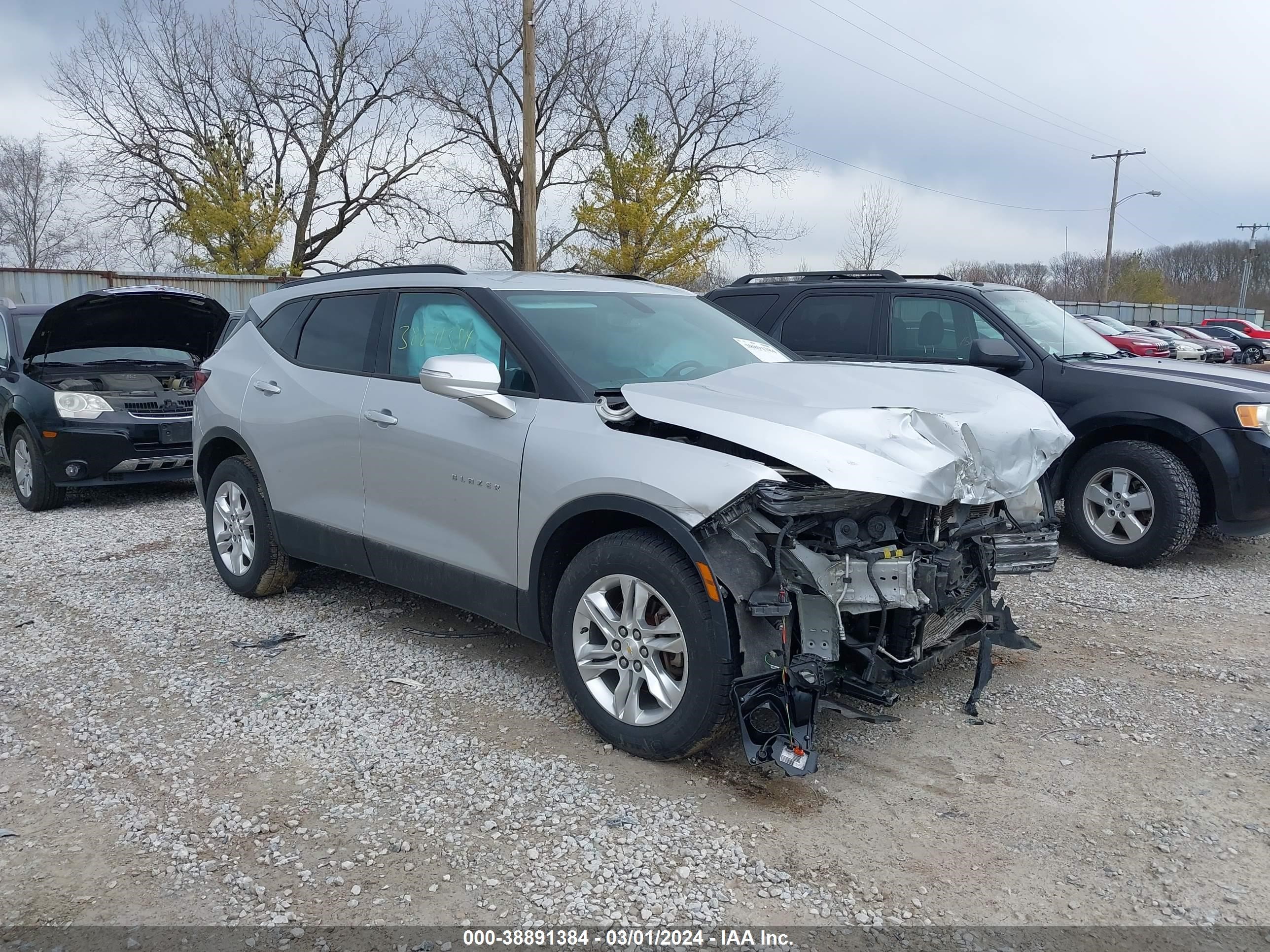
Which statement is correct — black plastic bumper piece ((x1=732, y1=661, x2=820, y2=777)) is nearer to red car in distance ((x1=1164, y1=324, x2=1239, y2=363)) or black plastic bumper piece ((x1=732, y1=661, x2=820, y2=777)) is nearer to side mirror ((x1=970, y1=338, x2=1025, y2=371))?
side mirror ((x1=970, y1=338, x2=1025, y2=371))

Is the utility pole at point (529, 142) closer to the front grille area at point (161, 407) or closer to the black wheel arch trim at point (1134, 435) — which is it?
the front grille area at point (161, 407)

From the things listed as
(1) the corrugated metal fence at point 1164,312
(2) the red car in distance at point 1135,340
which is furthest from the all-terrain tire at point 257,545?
(1) the corrugated metal fence at point 1164,312

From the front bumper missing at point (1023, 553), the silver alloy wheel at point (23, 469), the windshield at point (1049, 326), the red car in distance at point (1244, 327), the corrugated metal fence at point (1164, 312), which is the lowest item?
the silver alloy wheel at point (23, 469)

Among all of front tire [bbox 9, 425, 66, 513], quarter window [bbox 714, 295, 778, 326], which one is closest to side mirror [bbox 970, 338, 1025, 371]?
quarter window [bbox 714, 295, 778, 326]

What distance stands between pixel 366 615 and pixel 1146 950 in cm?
402

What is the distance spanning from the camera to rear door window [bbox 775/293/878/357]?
7.39m

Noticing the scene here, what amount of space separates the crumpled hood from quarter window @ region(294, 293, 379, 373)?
1781 millimetres

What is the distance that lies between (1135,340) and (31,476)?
2637 centimetres

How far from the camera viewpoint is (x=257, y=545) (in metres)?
5.40

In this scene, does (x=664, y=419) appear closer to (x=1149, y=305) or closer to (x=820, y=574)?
(x=820, y=574)

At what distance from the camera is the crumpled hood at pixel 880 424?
10.3 ft

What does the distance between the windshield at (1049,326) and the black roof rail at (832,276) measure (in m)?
0.80

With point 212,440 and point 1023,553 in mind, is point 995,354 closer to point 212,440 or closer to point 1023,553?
point 1023,553

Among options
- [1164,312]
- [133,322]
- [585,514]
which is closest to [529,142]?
[133,322]
